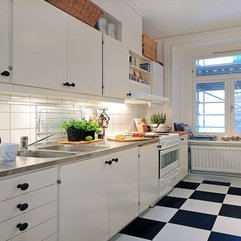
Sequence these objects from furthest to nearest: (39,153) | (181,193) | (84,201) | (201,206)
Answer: (181,193) → (201,206) → (39,153) → (84,201)

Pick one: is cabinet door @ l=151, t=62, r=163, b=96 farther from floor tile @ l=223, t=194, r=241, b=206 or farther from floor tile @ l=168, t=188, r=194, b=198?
floor tile @ l=223, t=194, r=241, b=206

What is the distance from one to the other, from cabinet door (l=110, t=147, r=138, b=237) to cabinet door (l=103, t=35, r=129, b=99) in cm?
68

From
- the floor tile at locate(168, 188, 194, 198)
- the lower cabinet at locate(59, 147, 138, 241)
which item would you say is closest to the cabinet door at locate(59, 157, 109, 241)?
the lower cabinet at locate(59, 147, 138, 241)

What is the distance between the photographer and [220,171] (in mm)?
4152

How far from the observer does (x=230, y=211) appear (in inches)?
107

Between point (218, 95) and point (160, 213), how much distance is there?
2596 millimetres

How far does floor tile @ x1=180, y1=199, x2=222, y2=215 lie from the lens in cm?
276

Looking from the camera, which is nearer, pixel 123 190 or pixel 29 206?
pixel 29 206

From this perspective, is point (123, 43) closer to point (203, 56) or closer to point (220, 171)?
point (203, 56)

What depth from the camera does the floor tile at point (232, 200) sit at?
2979 millimetres

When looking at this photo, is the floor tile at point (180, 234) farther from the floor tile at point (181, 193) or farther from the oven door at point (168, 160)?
the floor tile at point (181, 193)

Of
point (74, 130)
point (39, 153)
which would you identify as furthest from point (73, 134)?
point (39, 153)

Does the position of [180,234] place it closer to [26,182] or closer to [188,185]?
[26,182]

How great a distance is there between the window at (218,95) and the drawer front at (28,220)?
370 cm
